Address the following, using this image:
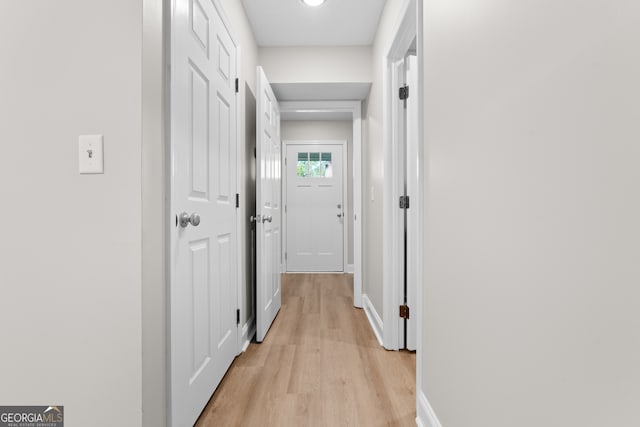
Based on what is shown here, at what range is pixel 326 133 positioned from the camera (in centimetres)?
532

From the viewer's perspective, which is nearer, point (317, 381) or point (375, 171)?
point (317, 381)

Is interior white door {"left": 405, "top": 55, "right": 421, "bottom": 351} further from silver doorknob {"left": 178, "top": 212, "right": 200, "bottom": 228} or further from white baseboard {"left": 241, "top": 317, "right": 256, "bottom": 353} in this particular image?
silver doorknob {"left": 178, "top": 212, "right": 200, "bottom": 228}

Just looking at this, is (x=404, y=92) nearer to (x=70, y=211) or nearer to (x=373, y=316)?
(x=373, y=316)

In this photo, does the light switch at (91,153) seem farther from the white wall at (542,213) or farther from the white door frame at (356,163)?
the white door frame at (356,163)

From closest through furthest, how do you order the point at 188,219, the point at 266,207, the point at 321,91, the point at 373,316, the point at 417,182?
the point at 188,219 → the point at 417,182 → the point at 266,207 → the point at 373,316 → the point at 321,91

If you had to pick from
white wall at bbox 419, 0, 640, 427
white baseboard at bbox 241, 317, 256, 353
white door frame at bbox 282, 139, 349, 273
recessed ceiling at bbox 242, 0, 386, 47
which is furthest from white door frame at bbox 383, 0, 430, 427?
white door frame at bbox 282, 139, 349, 273

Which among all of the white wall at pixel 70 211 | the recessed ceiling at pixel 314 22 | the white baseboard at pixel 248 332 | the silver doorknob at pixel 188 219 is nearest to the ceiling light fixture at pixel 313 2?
the recessed ceiling at pixel 314 22

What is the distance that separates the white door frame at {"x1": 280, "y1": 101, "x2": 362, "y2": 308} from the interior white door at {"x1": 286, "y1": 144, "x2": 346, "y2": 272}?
175 centimetres

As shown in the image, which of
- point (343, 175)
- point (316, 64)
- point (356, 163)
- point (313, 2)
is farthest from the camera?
point (343, 175)

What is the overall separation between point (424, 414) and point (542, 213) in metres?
1.12

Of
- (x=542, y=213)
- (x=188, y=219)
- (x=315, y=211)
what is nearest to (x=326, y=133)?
(x=315, y=211)

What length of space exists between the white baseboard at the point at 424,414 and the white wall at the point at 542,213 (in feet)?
0.41

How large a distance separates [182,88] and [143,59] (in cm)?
28

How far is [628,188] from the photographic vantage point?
52 centimetres
